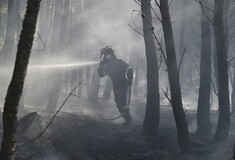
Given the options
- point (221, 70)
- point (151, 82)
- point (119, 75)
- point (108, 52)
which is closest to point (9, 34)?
point (108, 52)

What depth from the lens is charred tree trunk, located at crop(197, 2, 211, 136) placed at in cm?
1230

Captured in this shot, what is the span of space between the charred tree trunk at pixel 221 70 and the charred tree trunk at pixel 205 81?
1.54 metres

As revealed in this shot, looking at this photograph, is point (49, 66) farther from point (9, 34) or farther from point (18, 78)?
point (18, 78)

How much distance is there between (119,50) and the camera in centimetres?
3134

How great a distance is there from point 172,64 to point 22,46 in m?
5.35

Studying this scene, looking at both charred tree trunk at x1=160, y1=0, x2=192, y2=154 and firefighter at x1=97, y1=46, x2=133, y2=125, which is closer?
charred tree trunk at x1=160, y1=0, x2=192, y2=154

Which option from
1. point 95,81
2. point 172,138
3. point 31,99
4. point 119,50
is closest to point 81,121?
point 172,138

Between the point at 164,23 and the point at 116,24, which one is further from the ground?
the point at 116,24

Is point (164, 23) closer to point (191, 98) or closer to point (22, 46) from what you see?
point (22, 46)

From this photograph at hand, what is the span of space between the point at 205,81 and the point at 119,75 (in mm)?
2862

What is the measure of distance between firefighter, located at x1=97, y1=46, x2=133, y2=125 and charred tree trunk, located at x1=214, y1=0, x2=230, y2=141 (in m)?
2.78

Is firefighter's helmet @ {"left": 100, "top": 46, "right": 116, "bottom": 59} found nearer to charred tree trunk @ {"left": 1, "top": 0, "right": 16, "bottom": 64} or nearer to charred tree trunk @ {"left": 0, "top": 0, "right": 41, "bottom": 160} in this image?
charred tree trunk @ {"left": 1, "top": 0, "right": 16, "bottom": 64}

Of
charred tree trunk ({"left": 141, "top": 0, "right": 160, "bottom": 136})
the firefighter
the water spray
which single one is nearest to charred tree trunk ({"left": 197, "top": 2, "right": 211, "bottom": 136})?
charred tree trunk ({"left": 141, "top": 0, "right": 160, "bottom": 136})

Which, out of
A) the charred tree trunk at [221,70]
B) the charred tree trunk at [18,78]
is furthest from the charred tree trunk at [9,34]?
the charred tree trunk at [18,78]
